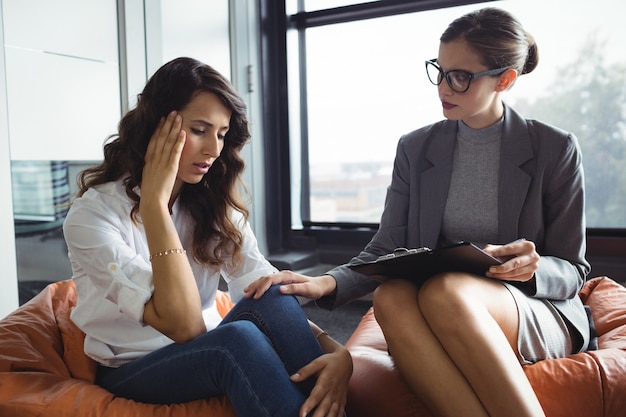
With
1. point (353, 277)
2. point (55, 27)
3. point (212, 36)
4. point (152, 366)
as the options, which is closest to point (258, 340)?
point (152, 366)

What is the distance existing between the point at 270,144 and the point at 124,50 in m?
Answer: 1.27

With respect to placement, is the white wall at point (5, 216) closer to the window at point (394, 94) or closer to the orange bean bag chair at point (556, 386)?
the orange bean bag chair at point (556, 386)

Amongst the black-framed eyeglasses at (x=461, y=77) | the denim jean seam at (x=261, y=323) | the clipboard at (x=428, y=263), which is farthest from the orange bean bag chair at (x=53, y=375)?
the black-framed eyeglasses at (x=461, y=77)

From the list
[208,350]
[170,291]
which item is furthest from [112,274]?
[208,350]

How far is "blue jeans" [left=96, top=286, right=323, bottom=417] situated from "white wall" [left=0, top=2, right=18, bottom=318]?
A: 0.90 meters

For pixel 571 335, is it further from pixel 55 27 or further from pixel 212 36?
pixel 212 36

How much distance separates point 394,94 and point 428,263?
2354 millimetres

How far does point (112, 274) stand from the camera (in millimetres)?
1274

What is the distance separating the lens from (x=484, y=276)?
4.61 feet

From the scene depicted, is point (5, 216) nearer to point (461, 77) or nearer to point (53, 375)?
point (53, 375)

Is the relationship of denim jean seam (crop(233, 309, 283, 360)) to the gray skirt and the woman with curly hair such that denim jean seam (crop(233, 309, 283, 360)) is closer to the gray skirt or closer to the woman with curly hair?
the woman with curly hair

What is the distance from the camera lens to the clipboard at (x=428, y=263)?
1.23 m

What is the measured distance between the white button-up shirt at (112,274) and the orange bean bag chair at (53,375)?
11 centimetres

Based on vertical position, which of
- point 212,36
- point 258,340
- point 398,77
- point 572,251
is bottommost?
point 258,340
